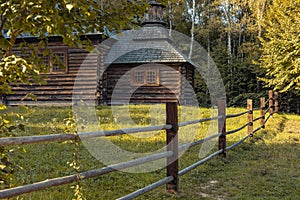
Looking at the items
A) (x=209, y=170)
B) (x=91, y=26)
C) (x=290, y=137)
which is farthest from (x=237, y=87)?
(x=91, y=26)

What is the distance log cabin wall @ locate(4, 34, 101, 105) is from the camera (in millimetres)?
17297

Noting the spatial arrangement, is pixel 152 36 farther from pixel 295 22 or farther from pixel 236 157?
pixel 236 157

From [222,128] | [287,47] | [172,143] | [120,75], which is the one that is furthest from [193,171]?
[120,75]

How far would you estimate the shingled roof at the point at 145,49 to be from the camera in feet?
60.3

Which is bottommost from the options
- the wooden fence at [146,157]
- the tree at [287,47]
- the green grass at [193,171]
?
the green grass at [193,171]

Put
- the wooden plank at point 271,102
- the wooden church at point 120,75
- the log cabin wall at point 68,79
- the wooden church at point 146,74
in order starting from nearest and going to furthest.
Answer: the wooden plank at point 271,102, the log cabin wall at point 68,79, the wooden church at point 120,75, the wooden church at point 146,74

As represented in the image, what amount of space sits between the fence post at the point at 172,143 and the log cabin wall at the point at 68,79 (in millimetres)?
12598

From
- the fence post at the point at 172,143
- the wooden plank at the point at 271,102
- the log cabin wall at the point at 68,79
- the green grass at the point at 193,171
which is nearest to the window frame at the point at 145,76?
the log cabin wall at the point at 68,79

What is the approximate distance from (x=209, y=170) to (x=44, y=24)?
5.10 m

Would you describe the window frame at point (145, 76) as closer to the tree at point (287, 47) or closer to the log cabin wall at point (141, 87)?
the log cabin wall at point (141, 87)

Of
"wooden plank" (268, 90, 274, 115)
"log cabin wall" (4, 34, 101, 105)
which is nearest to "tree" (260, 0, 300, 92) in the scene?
"wooden plank" (268, 90, 274, 115)

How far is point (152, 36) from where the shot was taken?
19.4 metres

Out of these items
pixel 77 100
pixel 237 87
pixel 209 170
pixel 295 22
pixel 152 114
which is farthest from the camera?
pixel 237 87

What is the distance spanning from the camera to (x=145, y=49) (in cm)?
1920
